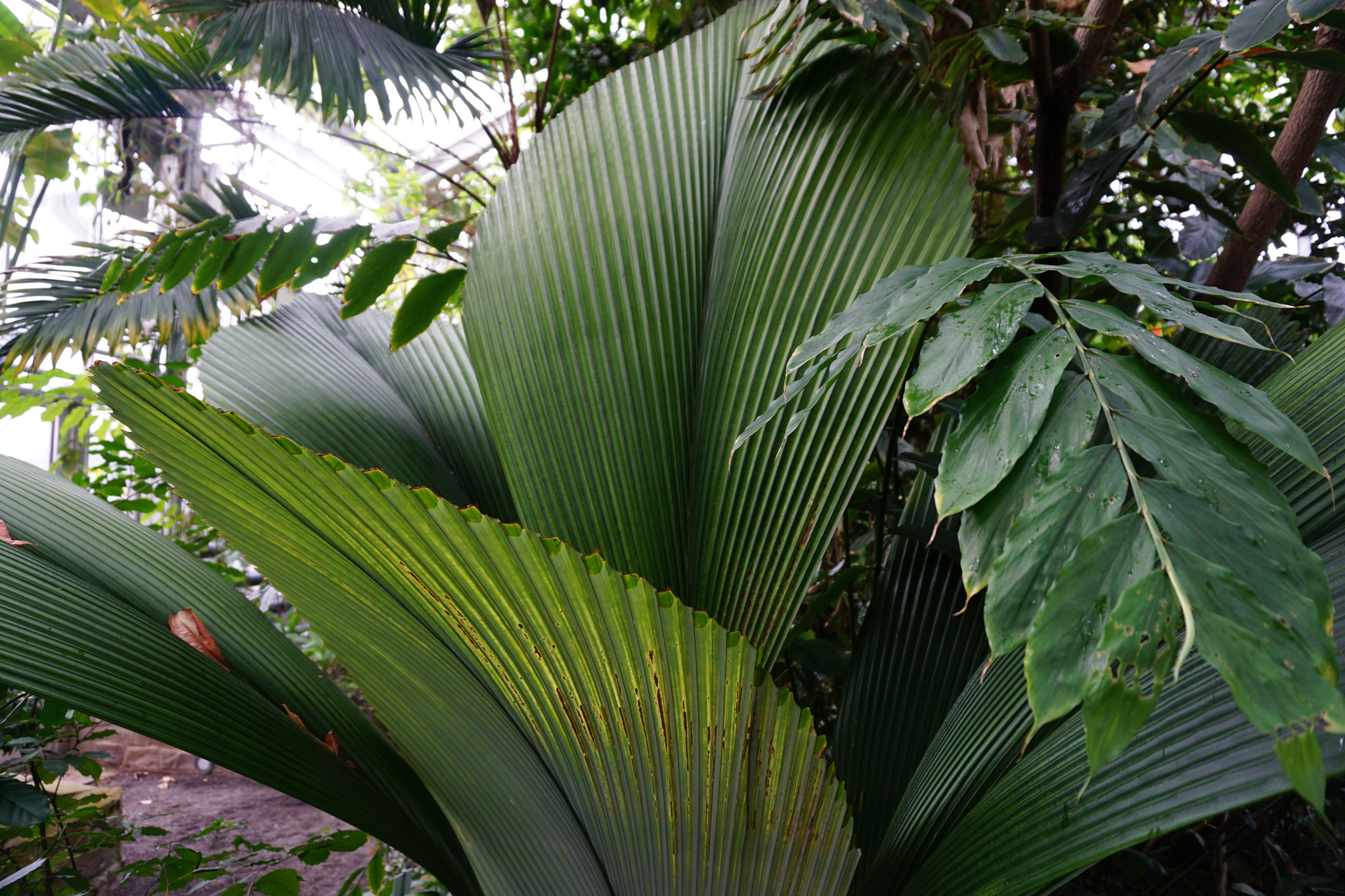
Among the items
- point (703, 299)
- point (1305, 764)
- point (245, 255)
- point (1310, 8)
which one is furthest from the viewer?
point (245, 255)

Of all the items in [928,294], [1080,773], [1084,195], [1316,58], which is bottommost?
[1080,773]

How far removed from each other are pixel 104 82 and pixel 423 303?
1.06 m

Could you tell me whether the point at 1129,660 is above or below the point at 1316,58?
below

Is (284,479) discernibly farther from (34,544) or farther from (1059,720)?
(1059,720)

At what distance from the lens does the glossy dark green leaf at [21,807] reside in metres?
0.71

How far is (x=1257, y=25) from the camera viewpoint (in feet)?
1.69

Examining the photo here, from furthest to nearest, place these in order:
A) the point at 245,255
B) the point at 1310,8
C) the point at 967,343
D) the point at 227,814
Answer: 1. the point at 227,814
2. the point at 245,255
3. the point at 1310,8
4. the point at 967,343

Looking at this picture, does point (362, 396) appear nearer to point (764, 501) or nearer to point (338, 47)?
point (764, 501)

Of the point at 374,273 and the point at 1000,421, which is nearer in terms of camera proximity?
the point at 1000,421

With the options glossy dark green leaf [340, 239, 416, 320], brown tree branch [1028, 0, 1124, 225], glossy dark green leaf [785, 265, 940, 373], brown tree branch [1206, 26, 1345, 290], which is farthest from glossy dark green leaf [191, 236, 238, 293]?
brown tree branch [1206, 26, 1345, 290]

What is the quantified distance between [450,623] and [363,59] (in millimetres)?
1361

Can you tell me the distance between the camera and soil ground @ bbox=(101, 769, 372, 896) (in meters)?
2.13

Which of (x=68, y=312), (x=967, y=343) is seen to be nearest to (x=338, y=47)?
(x=68, y=312)

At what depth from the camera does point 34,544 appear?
50 centimetres
